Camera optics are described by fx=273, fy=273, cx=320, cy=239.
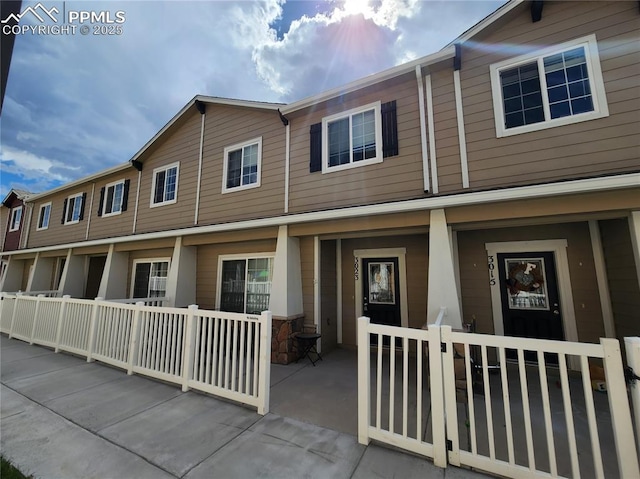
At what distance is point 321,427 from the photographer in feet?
10.0

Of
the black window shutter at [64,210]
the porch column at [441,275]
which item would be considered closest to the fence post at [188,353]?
the porch column at [441,275]

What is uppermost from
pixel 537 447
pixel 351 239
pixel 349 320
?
pixel 351 239

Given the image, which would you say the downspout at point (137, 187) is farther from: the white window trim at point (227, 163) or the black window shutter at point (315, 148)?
the black window shutter at point (315, 148)

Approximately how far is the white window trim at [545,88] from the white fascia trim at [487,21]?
0.70 metres

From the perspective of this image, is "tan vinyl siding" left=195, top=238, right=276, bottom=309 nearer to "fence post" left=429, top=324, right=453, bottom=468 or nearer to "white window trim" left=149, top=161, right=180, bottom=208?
"white window trim" left=149, top=161, right=180, bottom=208

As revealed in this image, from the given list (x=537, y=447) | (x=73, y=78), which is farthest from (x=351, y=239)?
(x=73, y=78)

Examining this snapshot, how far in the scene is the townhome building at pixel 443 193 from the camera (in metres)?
3.93

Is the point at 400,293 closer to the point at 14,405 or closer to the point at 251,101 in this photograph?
the point at 251,101

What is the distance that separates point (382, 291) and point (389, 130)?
344 centimetres

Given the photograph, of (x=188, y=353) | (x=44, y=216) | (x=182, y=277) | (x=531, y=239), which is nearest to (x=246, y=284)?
(x=182, y=277)

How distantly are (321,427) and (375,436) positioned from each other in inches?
25.8

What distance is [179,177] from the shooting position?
8188 millimetres

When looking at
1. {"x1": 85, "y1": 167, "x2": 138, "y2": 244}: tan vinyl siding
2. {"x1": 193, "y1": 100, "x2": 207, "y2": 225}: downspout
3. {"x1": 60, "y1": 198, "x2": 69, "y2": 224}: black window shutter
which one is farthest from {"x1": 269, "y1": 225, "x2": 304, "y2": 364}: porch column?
{"x1": 60, "y1": 198, "x2": 69, "y2": 224}: black window shutter

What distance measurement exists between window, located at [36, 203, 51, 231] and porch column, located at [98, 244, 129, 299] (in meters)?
6.44
